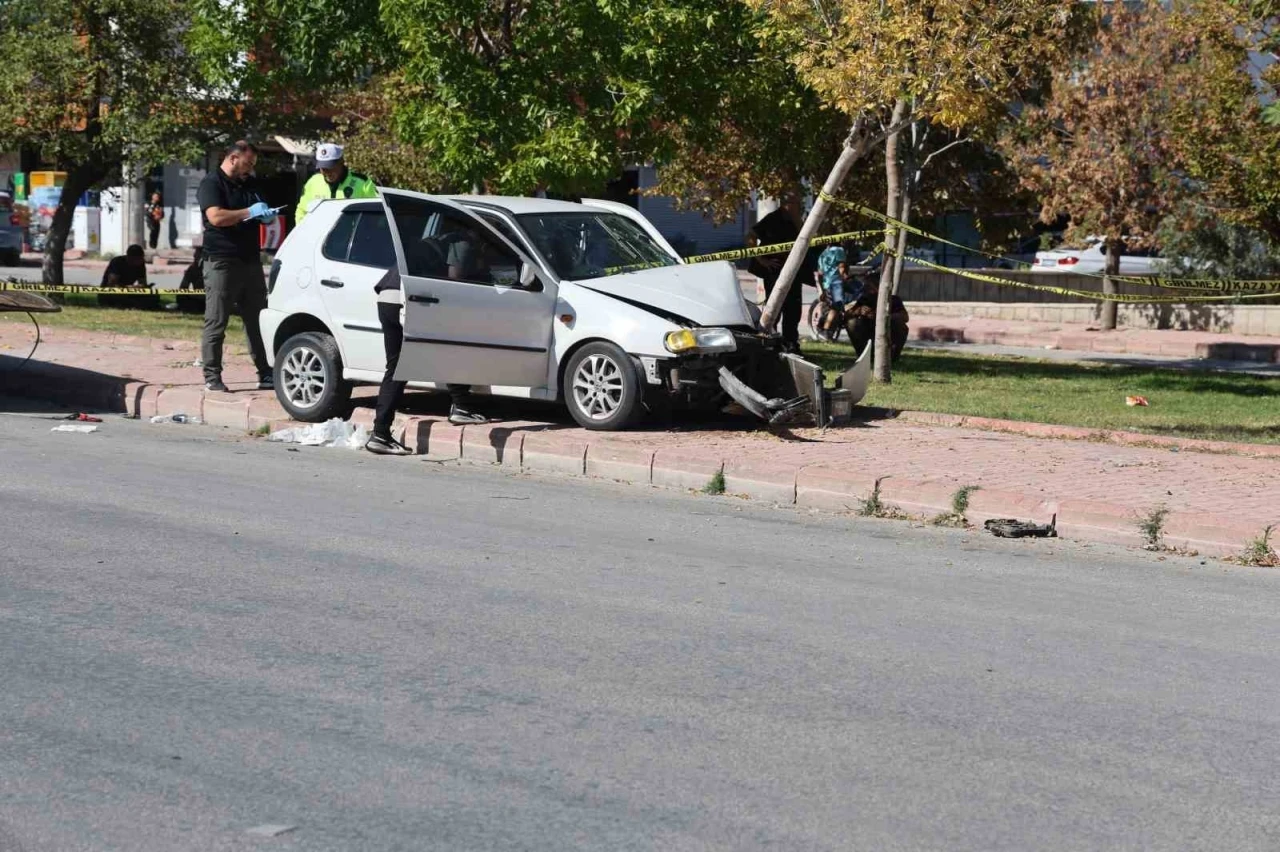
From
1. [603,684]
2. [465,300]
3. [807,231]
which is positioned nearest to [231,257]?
[465,300]

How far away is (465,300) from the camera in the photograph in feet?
37.2

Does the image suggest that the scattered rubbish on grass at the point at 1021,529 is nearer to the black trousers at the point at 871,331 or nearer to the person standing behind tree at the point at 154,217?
the black trousers at the point at 871,331

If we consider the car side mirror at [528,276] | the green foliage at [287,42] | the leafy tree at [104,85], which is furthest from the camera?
the leafy tree at [104,85]

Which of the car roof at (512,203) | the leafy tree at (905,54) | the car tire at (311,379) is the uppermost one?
the leafy tree at (905,54)

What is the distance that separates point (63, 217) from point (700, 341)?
53.5 ft

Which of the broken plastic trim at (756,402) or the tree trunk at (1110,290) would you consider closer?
the broken plastic trim at (756,402)

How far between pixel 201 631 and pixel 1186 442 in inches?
303

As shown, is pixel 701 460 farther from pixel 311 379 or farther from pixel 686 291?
pixel 311 379

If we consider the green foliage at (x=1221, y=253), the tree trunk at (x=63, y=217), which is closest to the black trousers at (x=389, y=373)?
the tree trunk at (x=63, y=217)

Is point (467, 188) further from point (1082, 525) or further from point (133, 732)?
point (133, 732)

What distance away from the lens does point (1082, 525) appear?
930 cm

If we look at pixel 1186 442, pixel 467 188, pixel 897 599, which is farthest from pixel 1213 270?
pixel 897 599

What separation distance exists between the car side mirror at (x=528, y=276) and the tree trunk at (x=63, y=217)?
13930 millimetres

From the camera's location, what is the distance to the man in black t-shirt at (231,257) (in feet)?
42.7
